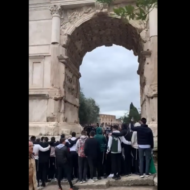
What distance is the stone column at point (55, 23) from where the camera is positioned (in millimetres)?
13581

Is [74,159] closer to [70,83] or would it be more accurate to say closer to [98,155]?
[98,155]

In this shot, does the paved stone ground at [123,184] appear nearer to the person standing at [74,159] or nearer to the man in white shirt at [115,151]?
the man in white shirt at [115,151]

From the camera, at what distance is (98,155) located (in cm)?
782

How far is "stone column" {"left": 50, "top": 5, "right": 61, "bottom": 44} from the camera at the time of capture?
13581mm

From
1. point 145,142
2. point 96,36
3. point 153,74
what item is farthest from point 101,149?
point 96,36

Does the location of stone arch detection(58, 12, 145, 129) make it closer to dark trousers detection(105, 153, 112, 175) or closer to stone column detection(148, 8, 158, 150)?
stone column detection(148, 8, 158, 150)

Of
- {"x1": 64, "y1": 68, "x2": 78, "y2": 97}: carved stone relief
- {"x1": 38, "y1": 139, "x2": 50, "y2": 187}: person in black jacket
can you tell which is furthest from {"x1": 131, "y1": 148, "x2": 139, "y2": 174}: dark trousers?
{"x1": 64, "y1": 68, "x2": 78, "y2": 97}: carved stone relief

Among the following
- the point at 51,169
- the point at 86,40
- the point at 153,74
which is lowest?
the point at 51,169

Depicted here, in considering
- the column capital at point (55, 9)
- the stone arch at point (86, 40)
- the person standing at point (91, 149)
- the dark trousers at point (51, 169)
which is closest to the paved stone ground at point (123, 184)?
the person standing at point (91, 149)

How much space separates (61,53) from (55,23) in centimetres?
162

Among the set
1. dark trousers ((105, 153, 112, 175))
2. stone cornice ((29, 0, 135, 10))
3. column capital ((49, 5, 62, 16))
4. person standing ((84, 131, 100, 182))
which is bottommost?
dark trousers ((105, 153, 112, 175))

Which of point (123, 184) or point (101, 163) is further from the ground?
point (101, 163)
